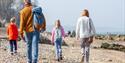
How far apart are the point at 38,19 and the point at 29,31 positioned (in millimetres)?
470

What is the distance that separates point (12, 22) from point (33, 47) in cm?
710

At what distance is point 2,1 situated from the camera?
88.5 meters

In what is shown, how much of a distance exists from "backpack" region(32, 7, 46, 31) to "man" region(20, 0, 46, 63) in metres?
0.11

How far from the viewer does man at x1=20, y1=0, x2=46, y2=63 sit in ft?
50.2

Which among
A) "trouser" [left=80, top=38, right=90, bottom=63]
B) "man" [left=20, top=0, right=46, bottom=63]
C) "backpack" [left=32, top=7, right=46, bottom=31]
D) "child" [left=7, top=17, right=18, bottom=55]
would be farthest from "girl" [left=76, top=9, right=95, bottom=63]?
"child" [left=7, top=17, right=18, bottom=55]

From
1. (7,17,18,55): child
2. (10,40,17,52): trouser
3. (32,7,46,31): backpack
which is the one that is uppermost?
(32,7,46,31): backpack

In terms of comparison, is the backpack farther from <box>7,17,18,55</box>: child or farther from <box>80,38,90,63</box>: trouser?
<box>7,17,18,55</box>: child

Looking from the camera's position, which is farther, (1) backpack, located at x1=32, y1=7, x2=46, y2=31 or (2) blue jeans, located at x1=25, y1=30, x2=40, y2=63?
(1) backpack, located at x1=32, y1=7, x2=46, y2=31

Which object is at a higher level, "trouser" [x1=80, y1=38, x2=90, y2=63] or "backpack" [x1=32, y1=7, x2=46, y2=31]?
"backpack" [x1=32, y1=7, x2=46, y2=31]

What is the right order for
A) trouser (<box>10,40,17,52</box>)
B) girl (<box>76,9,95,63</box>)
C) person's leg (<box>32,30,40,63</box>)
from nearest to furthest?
person's leg (<box>32,30,40,63</box>), girl (<box>76,9,95,63</box>), trouser (<box>10,40,17,52</box>)

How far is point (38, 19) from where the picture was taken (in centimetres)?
1545

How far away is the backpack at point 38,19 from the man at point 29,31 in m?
0.11

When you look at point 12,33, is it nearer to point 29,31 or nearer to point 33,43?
point 29,31

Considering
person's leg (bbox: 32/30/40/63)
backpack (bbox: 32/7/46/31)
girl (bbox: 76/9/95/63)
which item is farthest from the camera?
girl (bbox: 76/9/95/63)
